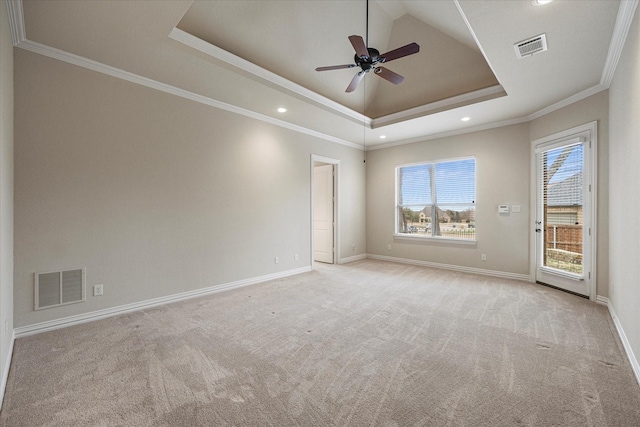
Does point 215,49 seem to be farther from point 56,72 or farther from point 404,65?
point 404,65

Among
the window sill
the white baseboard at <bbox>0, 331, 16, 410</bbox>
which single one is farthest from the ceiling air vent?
the white baseboard at <bbox>0, 331, 16, 410</bbox>

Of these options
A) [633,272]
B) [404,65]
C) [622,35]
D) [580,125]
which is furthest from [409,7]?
[633,272]

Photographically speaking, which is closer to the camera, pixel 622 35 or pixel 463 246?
pixel 622 35

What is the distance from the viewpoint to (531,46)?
9.25 ft

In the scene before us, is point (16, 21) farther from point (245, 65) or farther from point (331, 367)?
point (331, 367)

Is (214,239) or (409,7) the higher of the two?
(409,7)

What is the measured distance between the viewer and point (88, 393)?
1.91m

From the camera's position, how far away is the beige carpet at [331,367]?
1.72 m

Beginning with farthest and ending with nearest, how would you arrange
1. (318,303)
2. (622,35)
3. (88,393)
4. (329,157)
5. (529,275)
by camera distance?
(329,157) → (529,275) → (318,303) → (622,35) → (88,393)

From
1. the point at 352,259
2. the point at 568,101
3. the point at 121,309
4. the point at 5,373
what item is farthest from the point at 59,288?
the point at 568,101

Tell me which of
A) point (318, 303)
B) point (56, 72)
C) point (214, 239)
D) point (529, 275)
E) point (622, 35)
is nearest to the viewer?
point (622, 35)

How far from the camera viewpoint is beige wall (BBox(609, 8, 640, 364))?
223cm

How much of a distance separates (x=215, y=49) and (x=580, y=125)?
16.1ft

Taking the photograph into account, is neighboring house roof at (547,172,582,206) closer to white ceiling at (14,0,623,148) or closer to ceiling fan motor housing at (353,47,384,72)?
white ceiling at (14,0,623,148)
